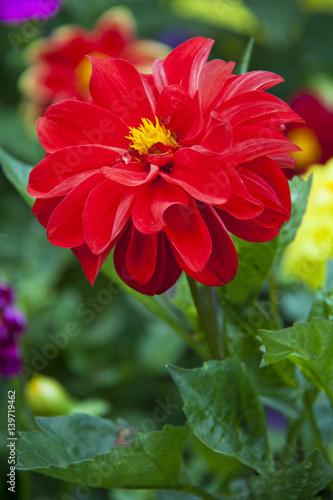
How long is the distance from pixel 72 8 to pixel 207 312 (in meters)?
1.05

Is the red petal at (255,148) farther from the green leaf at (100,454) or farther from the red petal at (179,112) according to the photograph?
the green leaf at (100,454)

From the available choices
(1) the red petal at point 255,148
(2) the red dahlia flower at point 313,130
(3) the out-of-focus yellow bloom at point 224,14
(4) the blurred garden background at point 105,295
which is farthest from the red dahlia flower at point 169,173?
(3) the out-of-focus yellow bloom at point 224,14

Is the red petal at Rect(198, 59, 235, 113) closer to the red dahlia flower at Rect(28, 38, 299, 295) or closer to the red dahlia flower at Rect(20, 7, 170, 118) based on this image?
the red dahlia flower at Rect(28, 38, 299, 295)

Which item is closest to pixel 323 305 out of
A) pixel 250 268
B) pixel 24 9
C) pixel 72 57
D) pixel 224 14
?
pixel 250 268

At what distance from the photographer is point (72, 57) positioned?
1027 mm

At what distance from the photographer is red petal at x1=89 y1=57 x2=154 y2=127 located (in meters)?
0.38

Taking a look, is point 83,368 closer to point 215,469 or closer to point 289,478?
point 215,469

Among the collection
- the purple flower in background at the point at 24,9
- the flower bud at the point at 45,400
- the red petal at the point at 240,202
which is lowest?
the flower bud at the point at 45,400

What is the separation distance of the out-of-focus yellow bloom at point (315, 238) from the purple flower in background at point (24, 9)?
0.65m

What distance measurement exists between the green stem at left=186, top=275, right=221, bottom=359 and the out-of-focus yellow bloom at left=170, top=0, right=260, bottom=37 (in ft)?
3.41

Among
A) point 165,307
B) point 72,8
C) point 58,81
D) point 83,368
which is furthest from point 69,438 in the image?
point 72,8

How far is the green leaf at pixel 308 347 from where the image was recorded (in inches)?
13.4

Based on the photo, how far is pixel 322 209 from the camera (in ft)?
2.14

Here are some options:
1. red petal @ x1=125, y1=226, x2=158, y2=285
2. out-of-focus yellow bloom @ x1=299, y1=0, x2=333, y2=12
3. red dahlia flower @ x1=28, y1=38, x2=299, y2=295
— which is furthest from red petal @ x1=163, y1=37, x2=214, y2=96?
out-of-focus yellow bloom @ x1=299, y1=0, x2=333, y2=12
